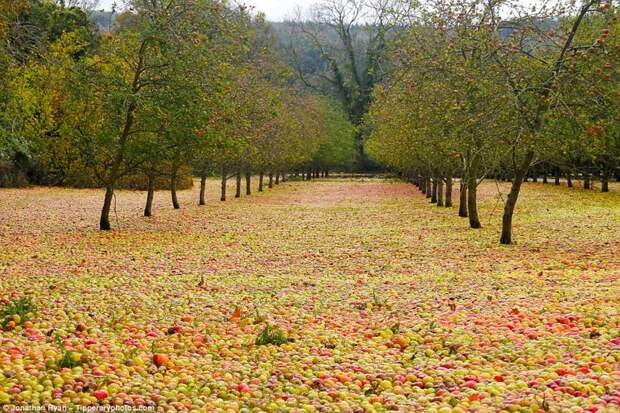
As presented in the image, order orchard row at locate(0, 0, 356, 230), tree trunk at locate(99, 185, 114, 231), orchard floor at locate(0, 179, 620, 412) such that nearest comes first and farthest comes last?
orchard floor at locate(0, 179, 620, 412) < orchard row at locate(0, 0, 356, 230) < tree trunk at locate(99, 185, 114, 231)

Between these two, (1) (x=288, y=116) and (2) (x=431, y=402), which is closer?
(2) (x=431, y=402)

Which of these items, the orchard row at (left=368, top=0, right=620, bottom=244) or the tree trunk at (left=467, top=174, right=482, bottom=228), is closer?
the orchard row at (left=368, top=0, right=620, bottom=244)

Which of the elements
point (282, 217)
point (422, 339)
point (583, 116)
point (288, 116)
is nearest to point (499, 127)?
point (583, 116)

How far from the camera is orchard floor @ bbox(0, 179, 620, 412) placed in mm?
5055

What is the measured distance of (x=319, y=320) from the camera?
25.5 feet

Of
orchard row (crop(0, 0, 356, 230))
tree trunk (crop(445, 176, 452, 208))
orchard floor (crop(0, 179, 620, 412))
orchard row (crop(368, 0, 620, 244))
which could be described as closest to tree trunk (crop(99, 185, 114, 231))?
orchard row (crop(0, 0, 356, 230))

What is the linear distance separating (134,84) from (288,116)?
24.5m

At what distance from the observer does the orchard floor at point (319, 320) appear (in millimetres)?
5055

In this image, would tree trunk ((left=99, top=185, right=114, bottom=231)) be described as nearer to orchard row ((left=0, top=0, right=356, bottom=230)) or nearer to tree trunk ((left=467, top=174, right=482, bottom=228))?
orchard row ((left=0, top=0, right=356, bottom=230))

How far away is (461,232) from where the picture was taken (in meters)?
17.8

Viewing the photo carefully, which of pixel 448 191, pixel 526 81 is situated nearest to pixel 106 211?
pixel 526 81

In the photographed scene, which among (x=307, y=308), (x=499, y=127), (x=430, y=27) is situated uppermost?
(x=430, y=27)

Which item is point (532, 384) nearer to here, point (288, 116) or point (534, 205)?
point (534, 205)

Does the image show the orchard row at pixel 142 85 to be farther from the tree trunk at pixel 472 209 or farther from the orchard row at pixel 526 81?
the tree trunk at pixel 472 209
